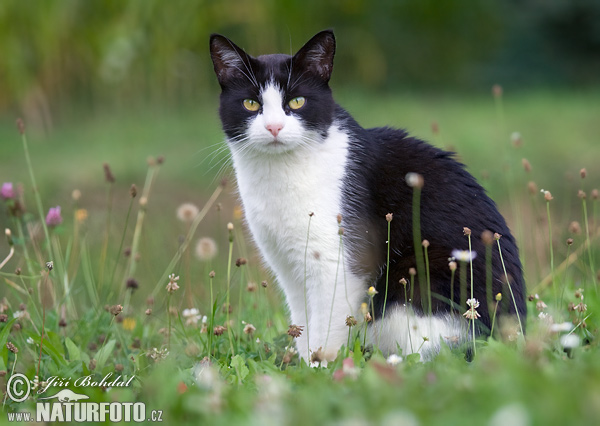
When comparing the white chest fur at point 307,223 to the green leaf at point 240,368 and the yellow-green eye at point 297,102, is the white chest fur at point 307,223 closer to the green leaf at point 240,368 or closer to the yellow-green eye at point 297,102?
the yellow-green eye at point 297,102

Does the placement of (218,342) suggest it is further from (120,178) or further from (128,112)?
(128,112)

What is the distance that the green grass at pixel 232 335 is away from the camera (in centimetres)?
147

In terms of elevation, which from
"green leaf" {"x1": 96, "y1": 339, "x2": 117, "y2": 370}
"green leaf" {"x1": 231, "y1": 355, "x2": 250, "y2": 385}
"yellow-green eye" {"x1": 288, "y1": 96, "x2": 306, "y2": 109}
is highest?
"yellow-green eye" {"x1": 288, "y1": 96, "x2": 306, "y2": 109}

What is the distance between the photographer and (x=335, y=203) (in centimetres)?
265

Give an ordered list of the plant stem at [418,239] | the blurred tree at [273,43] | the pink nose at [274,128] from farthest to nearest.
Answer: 1. the blurred tree at [273,43]
2. the pink nose at [274,128]
3. the plant stem at [418,239]

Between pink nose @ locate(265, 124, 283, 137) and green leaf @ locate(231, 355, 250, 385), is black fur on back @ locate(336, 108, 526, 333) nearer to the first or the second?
pink nose @ locate(265, 124, 283, 137)

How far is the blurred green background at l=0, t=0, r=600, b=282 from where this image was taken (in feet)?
25.0

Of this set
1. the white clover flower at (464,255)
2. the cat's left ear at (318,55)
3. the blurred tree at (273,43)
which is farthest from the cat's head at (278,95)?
the blurred tree at (273,43)

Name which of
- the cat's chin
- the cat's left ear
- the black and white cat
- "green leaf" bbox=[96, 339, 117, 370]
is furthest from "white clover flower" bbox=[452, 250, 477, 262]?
"green leaf" bbox=[96, 339, 117, 370]

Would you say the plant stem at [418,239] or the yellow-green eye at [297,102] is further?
the yellow-green eye at [297,102]

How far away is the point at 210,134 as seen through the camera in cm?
880

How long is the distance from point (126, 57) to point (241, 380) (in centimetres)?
847

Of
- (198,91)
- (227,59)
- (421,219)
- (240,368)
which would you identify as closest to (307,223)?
(421,219)

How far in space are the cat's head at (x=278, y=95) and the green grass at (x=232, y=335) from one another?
36 centimetres
